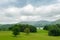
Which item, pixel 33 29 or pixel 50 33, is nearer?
pixel 50 33

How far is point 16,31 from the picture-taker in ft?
269

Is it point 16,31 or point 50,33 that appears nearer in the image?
point 16,31

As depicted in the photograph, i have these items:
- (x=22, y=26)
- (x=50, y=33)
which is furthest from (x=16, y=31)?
(x=22, y=26)

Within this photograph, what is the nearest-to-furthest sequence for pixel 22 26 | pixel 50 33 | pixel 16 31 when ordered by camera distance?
1. pixel 16 31
2. pixel 50 33
3. pixel 22 26

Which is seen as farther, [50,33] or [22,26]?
[22,26]

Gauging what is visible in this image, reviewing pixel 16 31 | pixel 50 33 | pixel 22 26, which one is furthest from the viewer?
pixel 22 26

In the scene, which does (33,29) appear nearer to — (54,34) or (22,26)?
(22,26)

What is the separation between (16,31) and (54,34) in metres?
28.8

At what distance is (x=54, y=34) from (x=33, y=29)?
32495 millimetres

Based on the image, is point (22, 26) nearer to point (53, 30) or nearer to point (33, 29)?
point (33, 29)

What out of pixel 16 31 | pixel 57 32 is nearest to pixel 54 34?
pixel 57 32

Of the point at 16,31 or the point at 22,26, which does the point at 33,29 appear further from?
the point at 16,31

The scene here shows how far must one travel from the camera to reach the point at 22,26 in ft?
425

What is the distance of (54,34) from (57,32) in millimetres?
2208
